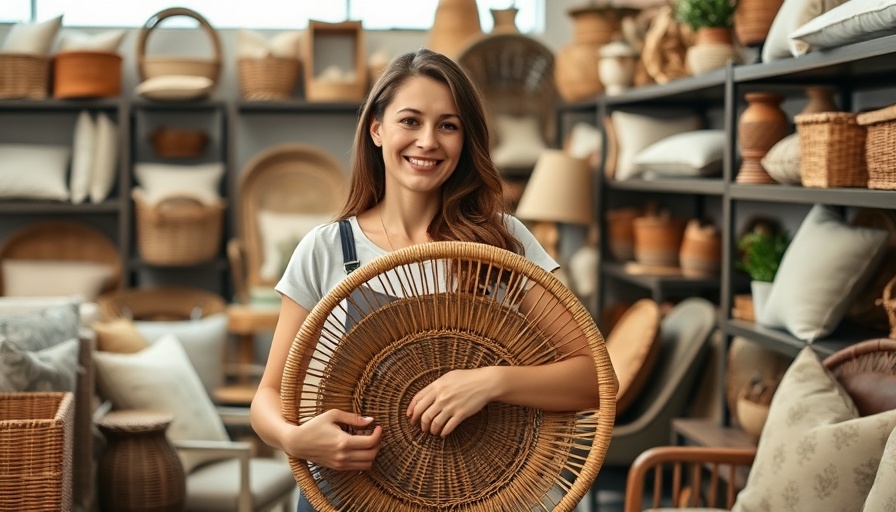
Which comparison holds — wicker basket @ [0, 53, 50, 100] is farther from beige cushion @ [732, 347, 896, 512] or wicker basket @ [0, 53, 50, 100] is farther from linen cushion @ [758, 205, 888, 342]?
beige cushion @ [732, 347, 896, 512]

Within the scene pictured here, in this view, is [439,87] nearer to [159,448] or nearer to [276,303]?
[159,448]

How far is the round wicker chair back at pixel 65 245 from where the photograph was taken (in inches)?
228

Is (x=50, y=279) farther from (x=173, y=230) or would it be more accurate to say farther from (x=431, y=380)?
(x=431, y=380)

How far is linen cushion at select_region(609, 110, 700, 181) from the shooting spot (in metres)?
4.56

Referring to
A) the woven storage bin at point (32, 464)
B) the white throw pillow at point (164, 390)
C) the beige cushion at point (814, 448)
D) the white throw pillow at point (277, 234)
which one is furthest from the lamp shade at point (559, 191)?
the woven storage bin at point (32, 464)

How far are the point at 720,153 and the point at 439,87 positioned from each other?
7.05 ft

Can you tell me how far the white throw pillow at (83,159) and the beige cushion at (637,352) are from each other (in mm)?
2905

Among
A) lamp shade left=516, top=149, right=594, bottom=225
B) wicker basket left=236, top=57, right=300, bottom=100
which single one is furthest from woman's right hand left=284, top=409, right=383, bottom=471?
wicker basket left=236, top=57, right=300, bottom=100

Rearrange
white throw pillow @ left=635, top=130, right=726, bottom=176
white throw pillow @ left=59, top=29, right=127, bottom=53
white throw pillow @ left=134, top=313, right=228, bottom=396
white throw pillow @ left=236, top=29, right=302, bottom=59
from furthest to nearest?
white throw pillow @ left=236, top=29, right=302, bottom=59 < white throw pillow @ left=59, top=29, right=127, bottom=53 < white throw pillow @ left=134, top=313, right=228, bottom=396 < white throw pillow @ left=635, top=130, right=726, bottom=176

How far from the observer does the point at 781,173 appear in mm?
3055

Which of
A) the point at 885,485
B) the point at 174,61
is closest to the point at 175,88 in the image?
the point at 174,61

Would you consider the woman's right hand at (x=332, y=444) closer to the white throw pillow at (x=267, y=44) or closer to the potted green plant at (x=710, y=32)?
the potted green plant at (x=710, y=32)

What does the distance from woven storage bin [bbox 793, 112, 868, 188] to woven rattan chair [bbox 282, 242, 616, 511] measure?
4.08 feet

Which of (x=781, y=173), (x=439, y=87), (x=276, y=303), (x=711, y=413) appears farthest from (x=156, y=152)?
(x=439, y=87)
